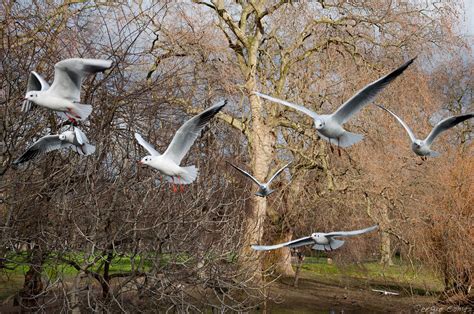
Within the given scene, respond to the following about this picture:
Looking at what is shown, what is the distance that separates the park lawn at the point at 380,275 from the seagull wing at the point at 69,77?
34.1ft

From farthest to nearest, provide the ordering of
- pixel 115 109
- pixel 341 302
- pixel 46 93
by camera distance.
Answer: pixel 341 302 < pixel 115 109 < pixel 46 93

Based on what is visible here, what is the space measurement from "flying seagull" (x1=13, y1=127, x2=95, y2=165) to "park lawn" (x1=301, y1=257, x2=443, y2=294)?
1009 centimetres

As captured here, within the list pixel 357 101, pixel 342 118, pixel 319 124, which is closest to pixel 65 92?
pixel 319 124

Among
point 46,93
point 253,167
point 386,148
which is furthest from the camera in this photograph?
point 253,167

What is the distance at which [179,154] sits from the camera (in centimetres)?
674

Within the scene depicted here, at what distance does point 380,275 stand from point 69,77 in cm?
1447

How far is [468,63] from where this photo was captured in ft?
90.6

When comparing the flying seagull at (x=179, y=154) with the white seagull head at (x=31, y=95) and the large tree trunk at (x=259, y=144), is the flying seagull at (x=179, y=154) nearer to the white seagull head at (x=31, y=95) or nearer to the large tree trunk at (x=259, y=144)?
the white seagull head at (x=31, y=95)

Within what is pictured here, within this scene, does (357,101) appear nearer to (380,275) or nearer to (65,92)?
(65,92)

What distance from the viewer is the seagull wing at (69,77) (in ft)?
20.3

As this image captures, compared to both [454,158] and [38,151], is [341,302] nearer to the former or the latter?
[454,158]

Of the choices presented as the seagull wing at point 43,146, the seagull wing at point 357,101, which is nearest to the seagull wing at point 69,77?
the seagull wing at point 43,146

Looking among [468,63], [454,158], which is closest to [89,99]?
[454,158]

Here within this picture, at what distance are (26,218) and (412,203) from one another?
375 inches
